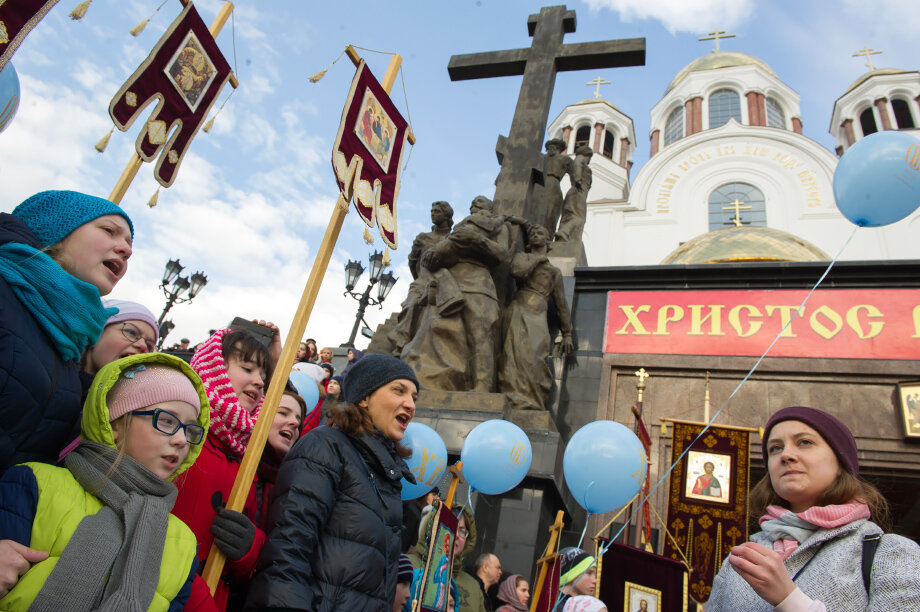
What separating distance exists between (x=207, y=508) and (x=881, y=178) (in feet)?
14.9

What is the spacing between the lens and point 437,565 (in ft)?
10.7

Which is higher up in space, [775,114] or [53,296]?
[775,114]

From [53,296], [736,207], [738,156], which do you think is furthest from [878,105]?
[53,296]

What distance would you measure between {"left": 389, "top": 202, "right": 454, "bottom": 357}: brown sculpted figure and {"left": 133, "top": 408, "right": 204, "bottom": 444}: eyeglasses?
18.7 ft

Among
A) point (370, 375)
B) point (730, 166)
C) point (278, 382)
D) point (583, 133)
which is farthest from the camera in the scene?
point (583, 133)

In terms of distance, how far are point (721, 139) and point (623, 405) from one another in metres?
21.9

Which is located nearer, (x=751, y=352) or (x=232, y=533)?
(x=232, y=533)

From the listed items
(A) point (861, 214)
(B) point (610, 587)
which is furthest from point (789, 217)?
(B) point (610, 587)

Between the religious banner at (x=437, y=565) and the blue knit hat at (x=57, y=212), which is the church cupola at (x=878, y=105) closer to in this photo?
the religious banner at (x=437, y=565)

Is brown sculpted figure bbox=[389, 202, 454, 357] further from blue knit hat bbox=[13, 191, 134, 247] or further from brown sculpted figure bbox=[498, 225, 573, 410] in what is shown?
blue knit hat bbox=[13, 191, 134, 247]

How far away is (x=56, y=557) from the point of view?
1539mm

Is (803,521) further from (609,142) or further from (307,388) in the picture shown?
(609,142)

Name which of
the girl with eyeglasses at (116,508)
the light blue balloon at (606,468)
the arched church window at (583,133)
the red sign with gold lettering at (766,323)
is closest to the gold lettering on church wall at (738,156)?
the arched church window at (583,133)

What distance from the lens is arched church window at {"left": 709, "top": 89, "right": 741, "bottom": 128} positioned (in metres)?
29.2
